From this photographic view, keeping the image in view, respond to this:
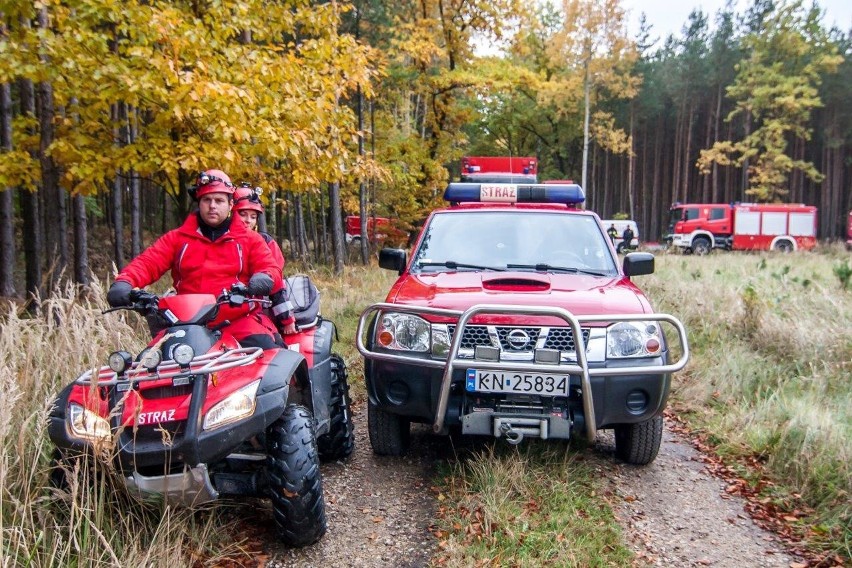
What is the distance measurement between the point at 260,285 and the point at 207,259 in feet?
1.80

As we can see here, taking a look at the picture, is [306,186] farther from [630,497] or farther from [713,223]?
[713,223]

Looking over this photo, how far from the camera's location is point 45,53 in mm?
5852

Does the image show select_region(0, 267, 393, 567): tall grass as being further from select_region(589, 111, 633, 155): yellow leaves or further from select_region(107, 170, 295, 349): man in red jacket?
select_region(589, 111, 633, 155): yellow leaves

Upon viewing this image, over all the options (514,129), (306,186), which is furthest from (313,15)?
(514,129)

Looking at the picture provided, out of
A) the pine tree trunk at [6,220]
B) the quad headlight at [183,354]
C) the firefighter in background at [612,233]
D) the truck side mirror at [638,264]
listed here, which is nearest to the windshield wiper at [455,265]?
the truck side mirror at [638,264]

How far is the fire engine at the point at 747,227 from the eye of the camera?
28375 millimetres

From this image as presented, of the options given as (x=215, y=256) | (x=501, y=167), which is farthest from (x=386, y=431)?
(x=501, y=167)

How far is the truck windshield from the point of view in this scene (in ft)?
16.1

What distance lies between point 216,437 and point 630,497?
2644mm

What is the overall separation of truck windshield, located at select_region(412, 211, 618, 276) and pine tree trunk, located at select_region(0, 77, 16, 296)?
8.01 meters

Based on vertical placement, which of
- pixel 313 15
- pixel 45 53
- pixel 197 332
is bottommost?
pixel 197 332

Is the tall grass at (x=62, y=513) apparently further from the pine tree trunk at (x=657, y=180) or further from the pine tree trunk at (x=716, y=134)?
the pine tree trunk at (x=657, y=180)

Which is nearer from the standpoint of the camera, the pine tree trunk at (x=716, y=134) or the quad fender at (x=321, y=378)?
the quad fender at (x=321, y=378)

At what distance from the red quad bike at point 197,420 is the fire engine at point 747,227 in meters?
28.8
